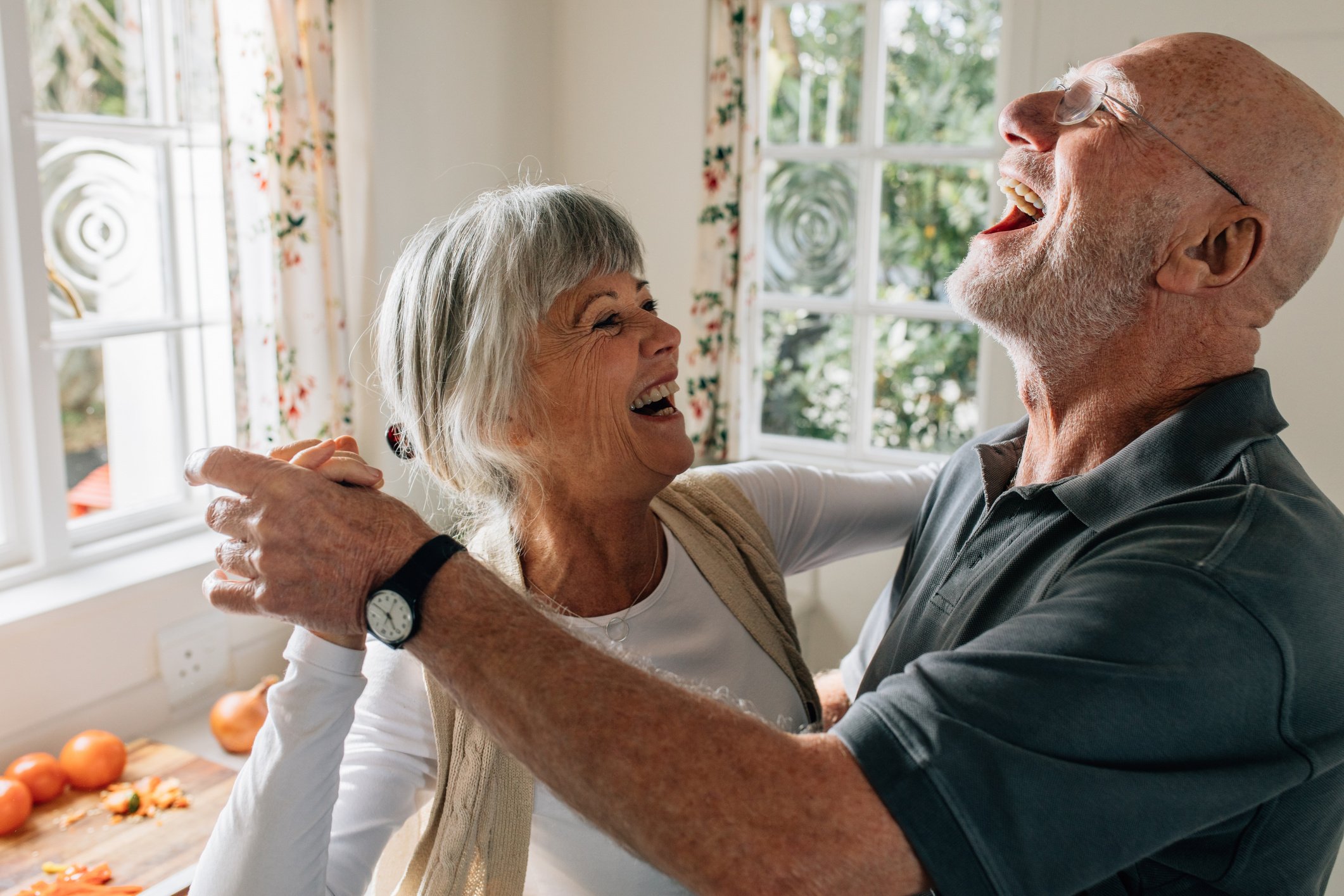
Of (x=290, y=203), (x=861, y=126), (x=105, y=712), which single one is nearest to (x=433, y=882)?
(x=105, y=712)

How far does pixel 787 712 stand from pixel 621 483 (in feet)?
1.27

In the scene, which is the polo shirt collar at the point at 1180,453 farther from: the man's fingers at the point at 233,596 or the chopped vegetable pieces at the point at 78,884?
the chopped vegetable pieces at the point at 78,884

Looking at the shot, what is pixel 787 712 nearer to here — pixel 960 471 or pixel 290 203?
pixel 960 471

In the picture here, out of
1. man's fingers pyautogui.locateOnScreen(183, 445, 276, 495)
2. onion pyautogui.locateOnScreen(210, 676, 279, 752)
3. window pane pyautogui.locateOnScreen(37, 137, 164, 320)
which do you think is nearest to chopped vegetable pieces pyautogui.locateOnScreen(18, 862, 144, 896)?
onion pyautogui.locateOnScreen(210, 676, 279, 752)

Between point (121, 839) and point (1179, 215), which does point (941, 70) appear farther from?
point (121, 839)

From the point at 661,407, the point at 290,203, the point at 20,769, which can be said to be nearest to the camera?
the point at 661,407

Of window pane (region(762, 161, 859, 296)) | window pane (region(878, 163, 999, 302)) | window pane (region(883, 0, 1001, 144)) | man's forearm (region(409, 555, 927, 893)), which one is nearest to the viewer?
man's forearm (region(409, 555, 927, 893))

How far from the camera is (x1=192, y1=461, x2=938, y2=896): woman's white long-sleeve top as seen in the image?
3.47 ft

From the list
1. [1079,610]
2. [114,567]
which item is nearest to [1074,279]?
[1079,610]

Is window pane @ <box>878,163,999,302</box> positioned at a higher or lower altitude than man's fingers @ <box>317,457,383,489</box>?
higher

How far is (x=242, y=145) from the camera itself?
2.37m

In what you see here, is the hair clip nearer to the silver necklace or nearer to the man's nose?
the silver necklace

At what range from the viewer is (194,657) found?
2.25 metres

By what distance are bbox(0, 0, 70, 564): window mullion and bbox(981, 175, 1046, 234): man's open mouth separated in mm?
1816
